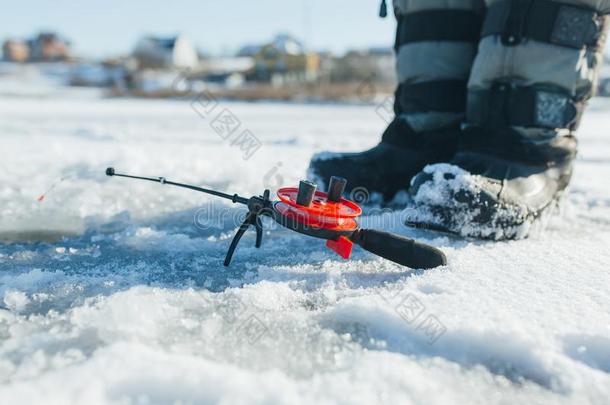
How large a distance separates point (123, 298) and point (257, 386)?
0.30 m

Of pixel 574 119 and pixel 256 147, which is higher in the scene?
pixel 574 119

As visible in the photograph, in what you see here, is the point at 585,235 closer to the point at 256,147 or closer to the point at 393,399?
the point at 393,399

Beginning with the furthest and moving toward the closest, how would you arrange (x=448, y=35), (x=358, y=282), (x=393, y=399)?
(x=448, y=35)
(x=358, y=282)
(x=393, y=399)

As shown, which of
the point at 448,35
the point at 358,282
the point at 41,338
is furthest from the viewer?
the point at 448,35

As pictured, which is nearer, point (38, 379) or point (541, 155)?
point (38, 379)

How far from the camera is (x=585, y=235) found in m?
1.22

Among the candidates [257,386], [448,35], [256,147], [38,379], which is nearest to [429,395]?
[257,386]

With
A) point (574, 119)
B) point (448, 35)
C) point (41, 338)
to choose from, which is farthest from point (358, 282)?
point (448, 35)

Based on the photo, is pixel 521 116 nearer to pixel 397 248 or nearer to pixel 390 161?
pixel 390 161

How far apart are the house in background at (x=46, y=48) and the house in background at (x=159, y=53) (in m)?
16.3

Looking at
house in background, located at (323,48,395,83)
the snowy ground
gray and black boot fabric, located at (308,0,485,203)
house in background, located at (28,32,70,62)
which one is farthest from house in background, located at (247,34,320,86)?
house in background, located at (28,32,70,62)

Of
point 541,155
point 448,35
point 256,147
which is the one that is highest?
point 448,35

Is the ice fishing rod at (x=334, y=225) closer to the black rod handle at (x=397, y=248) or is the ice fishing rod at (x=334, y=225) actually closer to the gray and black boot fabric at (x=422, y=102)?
the black rod handle at (x=397, y=248)

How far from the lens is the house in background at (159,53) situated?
36719 mm
